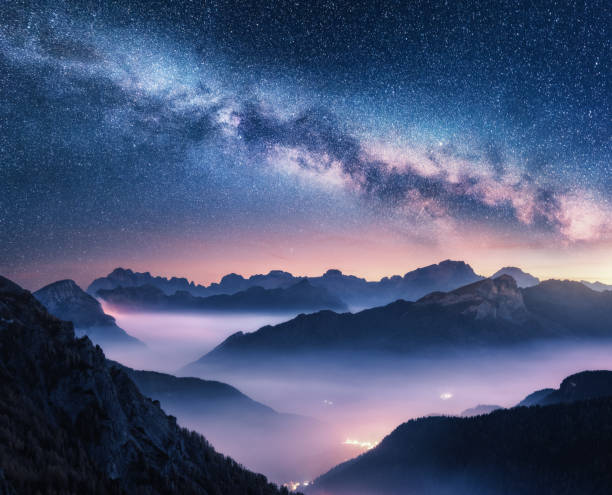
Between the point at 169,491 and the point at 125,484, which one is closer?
the point at 125,484

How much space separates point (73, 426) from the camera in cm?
2608

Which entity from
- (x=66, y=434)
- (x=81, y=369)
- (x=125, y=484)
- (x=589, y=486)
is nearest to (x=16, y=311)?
(x=81, y=369)

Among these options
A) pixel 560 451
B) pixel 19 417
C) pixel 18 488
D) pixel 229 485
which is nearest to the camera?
pixel 18 488

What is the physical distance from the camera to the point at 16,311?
3400 cm

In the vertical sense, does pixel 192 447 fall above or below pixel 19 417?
below

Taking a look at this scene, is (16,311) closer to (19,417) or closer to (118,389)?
(118,389)

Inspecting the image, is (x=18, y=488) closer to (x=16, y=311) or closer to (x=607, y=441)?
(x=16, y=311)

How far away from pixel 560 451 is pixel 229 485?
9222 inches

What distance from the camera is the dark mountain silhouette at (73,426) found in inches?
711

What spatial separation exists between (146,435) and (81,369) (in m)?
8.47

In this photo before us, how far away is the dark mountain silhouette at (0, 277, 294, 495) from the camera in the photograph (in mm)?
18062

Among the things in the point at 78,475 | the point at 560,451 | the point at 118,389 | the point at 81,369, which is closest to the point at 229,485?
the point at 118,389

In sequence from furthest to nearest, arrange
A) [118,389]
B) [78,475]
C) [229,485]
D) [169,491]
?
[229,485] < [118,389] < [169,491] < [78,475]

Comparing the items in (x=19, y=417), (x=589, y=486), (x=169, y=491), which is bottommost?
(x=589, y=486)
